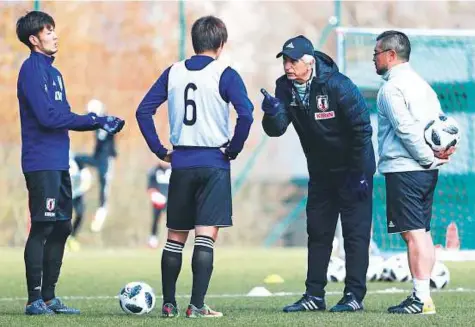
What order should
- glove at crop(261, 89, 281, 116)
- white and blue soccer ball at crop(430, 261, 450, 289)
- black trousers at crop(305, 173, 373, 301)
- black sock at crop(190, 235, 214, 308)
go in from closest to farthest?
black sock at crop(190, 235, 214, 308), glove at crop(261, 89, 281, 116), black trousers at crop(305, 173, 373, 301), white and blue soccer ball at crop(430, 261, 450, 289)

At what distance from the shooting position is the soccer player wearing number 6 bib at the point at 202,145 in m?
7.38

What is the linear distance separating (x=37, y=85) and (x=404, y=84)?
7.45ft

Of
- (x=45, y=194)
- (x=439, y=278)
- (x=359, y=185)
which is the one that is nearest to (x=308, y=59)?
(x=359, y=185)

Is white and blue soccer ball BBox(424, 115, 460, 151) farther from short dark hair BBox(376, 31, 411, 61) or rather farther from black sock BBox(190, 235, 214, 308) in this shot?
black sock BBox(190, 235, 214, 308)

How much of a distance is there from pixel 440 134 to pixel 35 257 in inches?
103

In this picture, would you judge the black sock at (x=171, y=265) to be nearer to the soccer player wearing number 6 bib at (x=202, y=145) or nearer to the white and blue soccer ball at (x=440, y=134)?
the soccer player wearing number 6 bib at (x=202, y=145)

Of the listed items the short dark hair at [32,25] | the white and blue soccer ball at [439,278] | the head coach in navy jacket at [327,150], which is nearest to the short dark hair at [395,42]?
the head coach in navy jacket at [327,150]

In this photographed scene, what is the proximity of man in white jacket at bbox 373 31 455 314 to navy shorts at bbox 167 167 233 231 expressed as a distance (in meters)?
1.06

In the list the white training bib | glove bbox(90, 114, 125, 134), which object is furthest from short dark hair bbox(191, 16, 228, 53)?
glove bbox(90, 114, 125, 134)

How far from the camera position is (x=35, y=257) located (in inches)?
300

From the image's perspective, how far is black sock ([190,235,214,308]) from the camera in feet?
24.1

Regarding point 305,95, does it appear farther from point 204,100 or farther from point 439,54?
point 439,54

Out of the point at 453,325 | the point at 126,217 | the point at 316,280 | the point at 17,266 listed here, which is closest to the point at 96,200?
the point at 126,217

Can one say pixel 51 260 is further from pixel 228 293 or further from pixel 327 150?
pixel 228 293
